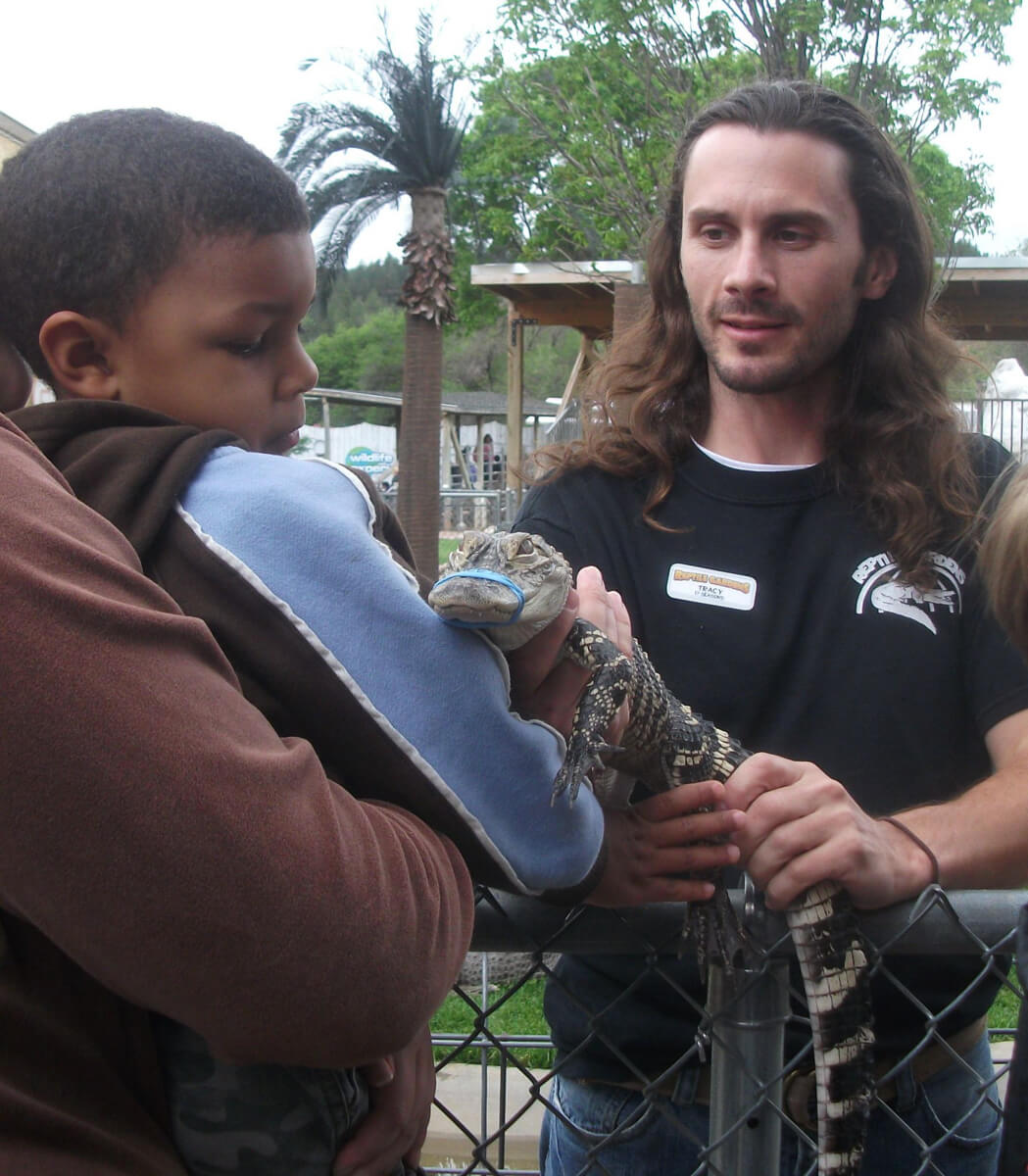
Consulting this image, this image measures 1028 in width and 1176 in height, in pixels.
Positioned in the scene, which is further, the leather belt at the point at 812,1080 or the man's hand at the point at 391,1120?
the leather belt at the point at 812,1080

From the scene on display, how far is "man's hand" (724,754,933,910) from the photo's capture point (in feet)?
4.86

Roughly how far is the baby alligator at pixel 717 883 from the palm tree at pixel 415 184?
27.1 feet

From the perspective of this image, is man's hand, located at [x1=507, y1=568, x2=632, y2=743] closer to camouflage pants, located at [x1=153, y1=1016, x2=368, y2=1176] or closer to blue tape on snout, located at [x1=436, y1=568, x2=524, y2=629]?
blue tape on snout, located at [x1=436, y1=568, x2=524, y2=629]

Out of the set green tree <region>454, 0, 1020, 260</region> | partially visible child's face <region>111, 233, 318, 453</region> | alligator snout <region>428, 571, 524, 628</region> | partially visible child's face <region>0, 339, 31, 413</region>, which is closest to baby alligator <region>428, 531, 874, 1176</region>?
alligator snout <region>428, 571, 524, 628</region>

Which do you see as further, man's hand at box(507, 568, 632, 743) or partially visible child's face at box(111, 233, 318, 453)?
man's hand at box(507, 568, 632, 743)

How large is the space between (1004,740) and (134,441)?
5.19ft

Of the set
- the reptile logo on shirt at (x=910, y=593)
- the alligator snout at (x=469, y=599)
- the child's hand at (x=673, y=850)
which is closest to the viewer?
the alligator snout at (x=469, y=599)

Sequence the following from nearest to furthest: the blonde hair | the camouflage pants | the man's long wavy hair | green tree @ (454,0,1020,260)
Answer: the camouflage pants
the blonde hair
the man's long wavy hair
green tree @ (454,0,1020,260)

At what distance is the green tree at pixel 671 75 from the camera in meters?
10.4

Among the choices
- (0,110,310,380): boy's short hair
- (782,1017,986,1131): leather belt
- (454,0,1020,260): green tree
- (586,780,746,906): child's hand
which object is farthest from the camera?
(454,0,1020,260): green tree

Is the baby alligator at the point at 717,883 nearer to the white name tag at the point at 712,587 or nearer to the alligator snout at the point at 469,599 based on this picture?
the alligator snout at the point at 469,599

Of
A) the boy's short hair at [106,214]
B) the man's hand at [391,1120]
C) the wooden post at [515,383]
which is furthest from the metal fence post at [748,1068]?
the wooden post at [515,383]

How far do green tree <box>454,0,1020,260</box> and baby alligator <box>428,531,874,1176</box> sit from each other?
7.01 meters

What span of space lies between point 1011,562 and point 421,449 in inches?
367
